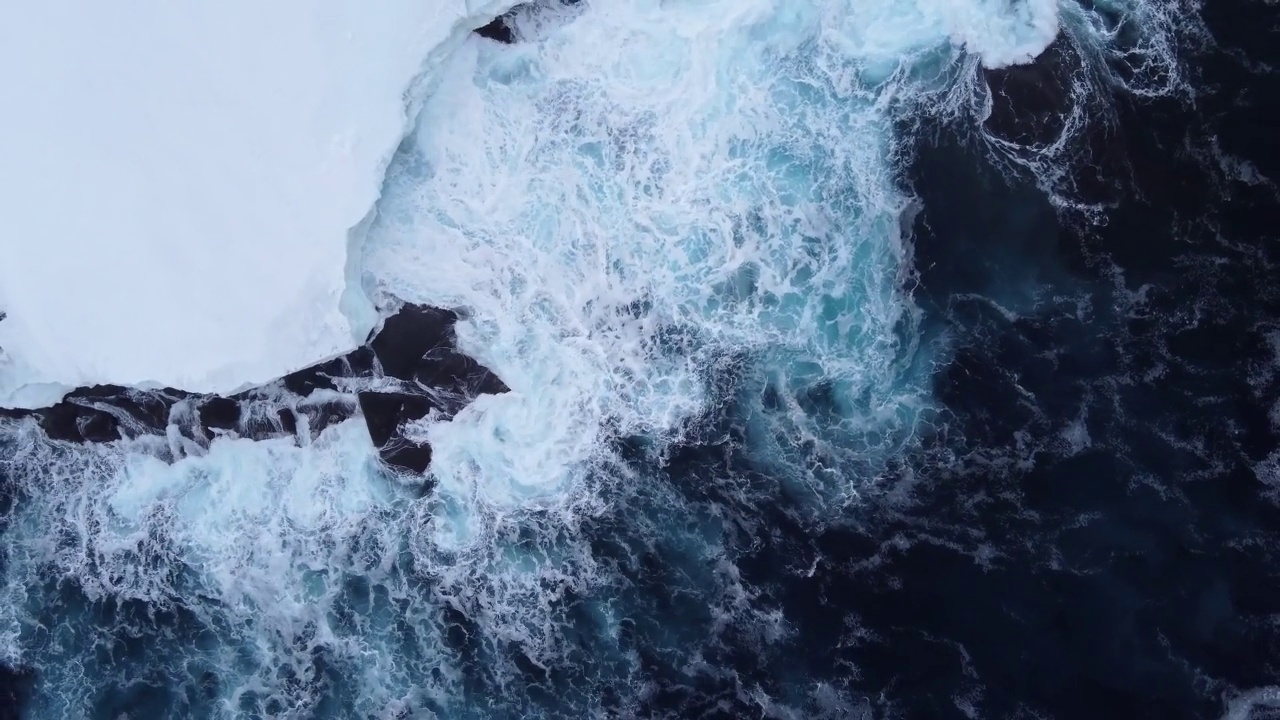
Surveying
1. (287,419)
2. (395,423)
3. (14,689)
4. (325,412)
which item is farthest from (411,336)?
(14,689)

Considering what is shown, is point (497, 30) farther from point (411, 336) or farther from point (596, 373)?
point (596, 373)

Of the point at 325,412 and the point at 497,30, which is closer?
the point at 497,30

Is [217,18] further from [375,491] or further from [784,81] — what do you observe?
[784,81]

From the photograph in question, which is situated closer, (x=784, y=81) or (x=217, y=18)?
(x=217, y=18)

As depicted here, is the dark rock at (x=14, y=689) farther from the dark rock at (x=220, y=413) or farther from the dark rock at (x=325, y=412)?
the dark rock at (x=325, y=412)

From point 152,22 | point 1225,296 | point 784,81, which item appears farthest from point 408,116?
point 1225,296
